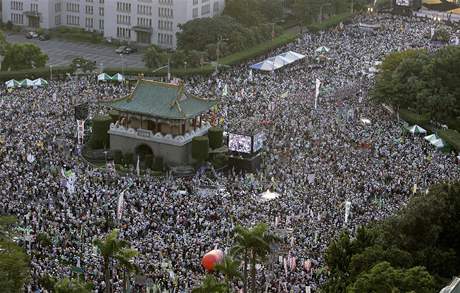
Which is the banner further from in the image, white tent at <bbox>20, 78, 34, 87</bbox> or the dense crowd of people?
white tent at <bbox>20, 78, 34, 87</bbox>

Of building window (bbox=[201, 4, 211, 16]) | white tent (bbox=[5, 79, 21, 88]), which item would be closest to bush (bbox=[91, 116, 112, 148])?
white tent (bbox=[5, 79, 21, 88])

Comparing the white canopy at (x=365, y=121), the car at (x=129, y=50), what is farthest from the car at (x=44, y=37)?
the white canopy at (x=365, y=121)

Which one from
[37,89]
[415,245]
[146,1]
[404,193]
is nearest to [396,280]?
[415,245]

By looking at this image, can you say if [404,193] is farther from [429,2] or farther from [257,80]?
[429,2]

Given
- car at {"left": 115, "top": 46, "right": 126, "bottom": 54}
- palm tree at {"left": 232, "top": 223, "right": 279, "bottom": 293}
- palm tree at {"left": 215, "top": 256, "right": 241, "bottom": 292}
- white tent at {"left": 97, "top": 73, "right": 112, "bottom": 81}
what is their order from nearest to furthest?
1. palm tree at {"left": 215, "top": 256, "right": 241, "bottom": 292}
2. palm tree at {"left": 232, "top": 223, "right": 279, "bottom": 293}
3. white tent at {"left": 97, "top": 73, "right": 112, "bottom": 81}
4. car at {"left": 115, "top": 46, "right": 126, "bottom": 54}

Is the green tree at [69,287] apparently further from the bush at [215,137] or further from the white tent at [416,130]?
the white tent at [416,130]

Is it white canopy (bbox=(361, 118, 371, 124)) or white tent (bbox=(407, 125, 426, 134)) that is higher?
white tent (bbox=(407, 125, 426, 134))
